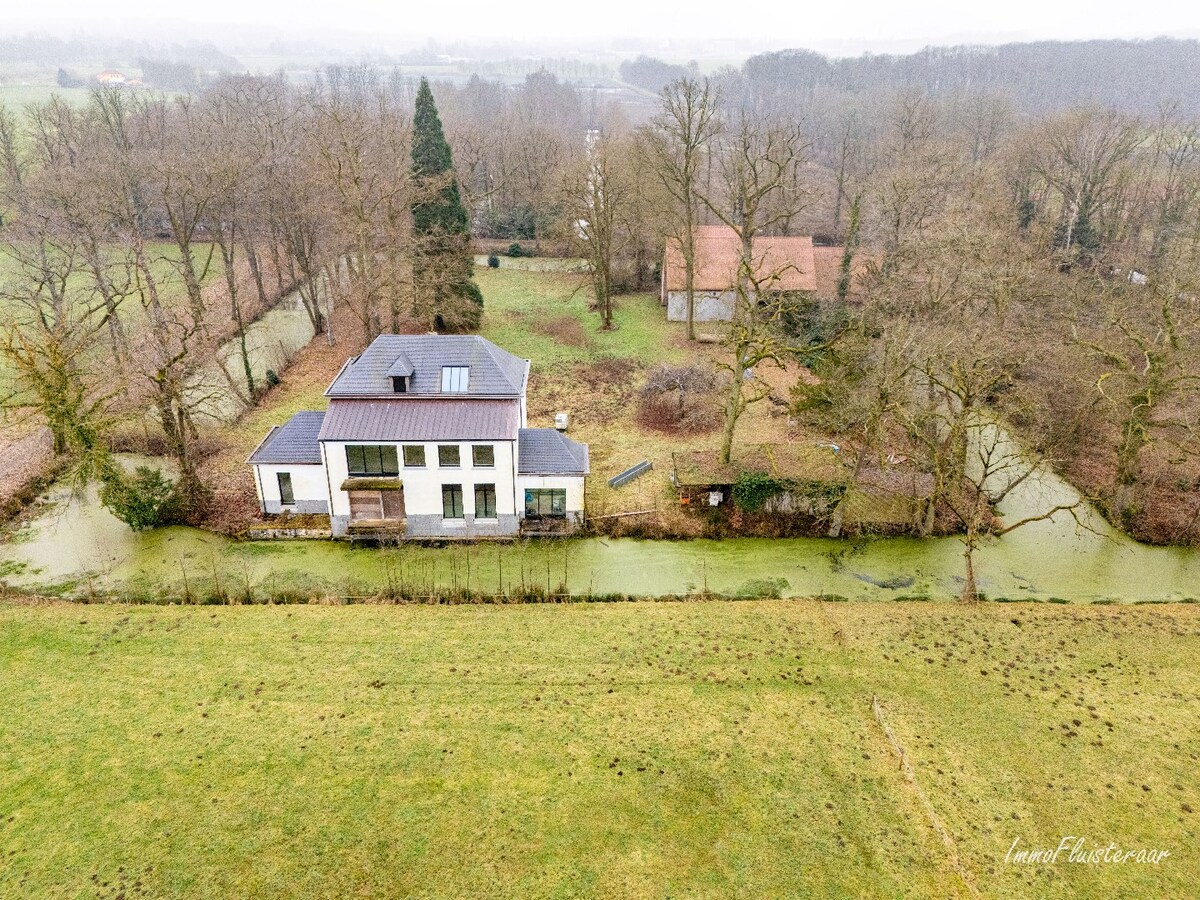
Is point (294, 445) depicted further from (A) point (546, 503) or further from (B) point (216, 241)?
(B) point (216, 241)

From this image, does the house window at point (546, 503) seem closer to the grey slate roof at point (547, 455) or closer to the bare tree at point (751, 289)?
the grey slate roof at point (547, 455)

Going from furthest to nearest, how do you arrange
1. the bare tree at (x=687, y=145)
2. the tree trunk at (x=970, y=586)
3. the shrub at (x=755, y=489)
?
1. the bare tree at (x=687, y=145)
2. the shrub at (x=755, y=489)
3. the tree trunk at (x=970, y=586)

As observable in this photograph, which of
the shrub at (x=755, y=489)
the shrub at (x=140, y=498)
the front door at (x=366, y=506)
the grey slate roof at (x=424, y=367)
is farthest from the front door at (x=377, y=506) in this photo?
the shrub at (x=755, y=489)

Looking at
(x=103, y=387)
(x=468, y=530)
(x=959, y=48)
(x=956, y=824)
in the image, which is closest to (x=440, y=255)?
(x=103, y=387)

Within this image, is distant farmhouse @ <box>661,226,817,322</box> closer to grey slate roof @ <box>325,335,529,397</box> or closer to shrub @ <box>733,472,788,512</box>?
shrub @ <box>733,472,788,512</box>

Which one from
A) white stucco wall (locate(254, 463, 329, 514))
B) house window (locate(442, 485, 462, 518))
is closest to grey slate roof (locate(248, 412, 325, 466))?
white stucco wall (locate(254, 463, 329, 514))

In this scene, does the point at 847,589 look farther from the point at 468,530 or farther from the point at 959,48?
the point at 959,48
